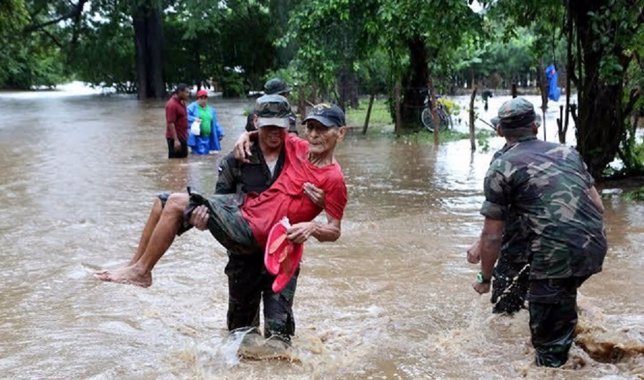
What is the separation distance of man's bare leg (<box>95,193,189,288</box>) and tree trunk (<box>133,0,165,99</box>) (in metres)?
35.4

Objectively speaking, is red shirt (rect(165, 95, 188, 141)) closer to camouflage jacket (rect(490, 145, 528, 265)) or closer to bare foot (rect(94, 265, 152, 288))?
camouflage jacket (rect(490, 145, 528, 265))

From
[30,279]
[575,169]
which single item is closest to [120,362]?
[30,279]

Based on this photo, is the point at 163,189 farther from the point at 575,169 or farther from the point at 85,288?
the point at 575,169

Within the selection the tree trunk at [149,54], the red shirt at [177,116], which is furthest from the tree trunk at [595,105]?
the tree trunk at [149,54]

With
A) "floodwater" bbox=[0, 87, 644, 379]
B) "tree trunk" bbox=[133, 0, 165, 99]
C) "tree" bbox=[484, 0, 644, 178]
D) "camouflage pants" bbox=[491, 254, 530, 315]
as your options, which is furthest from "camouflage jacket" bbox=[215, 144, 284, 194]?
"tree trunk" bbox=[133, 0, 165, 99]

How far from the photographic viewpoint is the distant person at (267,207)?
425 centimetres

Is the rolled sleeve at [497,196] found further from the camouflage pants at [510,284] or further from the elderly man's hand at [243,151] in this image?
the elderly man's hand at [243,151]

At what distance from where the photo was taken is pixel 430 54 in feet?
68.0

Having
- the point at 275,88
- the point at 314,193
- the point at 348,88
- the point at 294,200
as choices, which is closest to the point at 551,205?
the point at 314,193

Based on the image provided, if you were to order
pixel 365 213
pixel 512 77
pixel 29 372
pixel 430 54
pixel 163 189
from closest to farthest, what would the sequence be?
pixel 29 372 < pixel 365 213 < pixel 163 189 < pixel 430 54 < pixel 512 77

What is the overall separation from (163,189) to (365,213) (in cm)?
361

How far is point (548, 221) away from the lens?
4.30 m

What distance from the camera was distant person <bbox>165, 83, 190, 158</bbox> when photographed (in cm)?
1362

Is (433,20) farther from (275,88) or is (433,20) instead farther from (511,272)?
(511,272)
